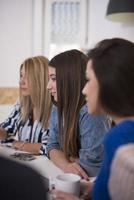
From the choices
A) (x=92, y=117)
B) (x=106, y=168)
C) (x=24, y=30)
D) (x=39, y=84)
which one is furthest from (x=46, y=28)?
(x=106, y=168)

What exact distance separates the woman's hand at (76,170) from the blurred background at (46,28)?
2.35 m

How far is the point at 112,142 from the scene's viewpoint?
0.84 metres

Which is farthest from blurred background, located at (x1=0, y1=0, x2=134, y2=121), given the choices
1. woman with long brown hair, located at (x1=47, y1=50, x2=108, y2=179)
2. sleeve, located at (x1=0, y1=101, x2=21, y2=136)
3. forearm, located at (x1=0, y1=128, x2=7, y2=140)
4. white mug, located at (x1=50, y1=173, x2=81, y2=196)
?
white mug, located at (x1=50, y1=173, x2=81, y2=196)

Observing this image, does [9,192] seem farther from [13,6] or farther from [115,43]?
[13,6]

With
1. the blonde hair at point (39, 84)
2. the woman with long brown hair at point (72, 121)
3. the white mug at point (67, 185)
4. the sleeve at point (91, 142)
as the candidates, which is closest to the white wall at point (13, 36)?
the blonde hair at point (39, 84)

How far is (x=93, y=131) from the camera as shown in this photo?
1.52m

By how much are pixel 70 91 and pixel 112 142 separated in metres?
0.81

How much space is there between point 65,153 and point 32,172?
1264mm

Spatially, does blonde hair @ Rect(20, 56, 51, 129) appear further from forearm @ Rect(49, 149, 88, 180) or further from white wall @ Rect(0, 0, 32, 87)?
white wall @ Rect(0, 0, 32, 87)

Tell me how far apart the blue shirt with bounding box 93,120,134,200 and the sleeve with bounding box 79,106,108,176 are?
0.55 meters

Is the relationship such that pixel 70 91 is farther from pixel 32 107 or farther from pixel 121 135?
pixel 121 135

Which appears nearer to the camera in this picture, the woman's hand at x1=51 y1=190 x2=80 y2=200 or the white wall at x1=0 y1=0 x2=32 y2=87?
the woman's hand at x1=51 y1=190 x2=80 y2=200

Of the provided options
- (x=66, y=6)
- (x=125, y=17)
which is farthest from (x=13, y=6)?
(x=125, y=17)

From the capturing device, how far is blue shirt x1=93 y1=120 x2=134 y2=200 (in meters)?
0.83
